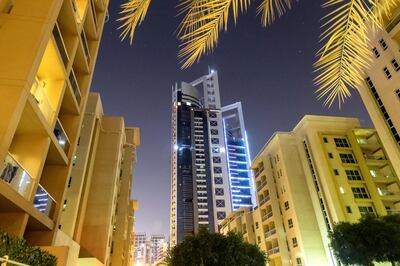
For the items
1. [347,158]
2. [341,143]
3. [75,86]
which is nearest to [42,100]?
[75,86]

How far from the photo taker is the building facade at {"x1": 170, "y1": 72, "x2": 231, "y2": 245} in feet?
391

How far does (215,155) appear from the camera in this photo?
13000 centimetres

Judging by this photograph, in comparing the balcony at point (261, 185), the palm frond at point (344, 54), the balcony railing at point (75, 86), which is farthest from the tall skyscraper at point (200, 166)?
the palm frond at point (344, 54)

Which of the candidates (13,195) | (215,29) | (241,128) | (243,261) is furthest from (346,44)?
(241,128)

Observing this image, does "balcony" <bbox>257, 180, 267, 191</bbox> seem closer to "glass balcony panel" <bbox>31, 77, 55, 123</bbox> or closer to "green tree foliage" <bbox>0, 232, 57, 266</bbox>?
"glass balcony panel" <bbox>31, 77, 55, 123</bbox>

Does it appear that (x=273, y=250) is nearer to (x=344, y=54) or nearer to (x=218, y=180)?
(x=344, y=54)

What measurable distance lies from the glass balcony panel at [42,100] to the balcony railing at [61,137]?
76 centimetres

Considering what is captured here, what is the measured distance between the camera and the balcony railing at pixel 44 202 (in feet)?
32.7

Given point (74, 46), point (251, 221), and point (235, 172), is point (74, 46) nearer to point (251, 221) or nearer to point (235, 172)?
point (251, 221)

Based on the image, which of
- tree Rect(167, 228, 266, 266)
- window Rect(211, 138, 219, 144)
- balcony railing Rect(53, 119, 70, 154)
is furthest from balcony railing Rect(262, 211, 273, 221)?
→ window Rect(211, 138, 219, 144)

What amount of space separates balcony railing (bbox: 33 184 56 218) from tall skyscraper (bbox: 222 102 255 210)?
114526 millimetres

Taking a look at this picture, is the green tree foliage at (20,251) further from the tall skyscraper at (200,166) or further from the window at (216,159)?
the window at (216,159)

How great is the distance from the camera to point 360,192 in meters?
34.7

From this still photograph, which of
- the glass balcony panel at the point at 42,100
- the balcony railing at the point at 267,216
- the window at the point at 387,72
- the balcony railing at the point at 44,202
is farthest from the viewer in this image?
the balcony railing at the point at 267,216
